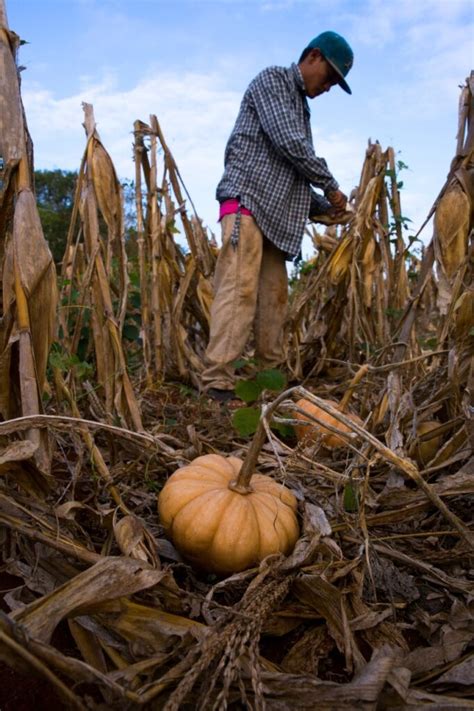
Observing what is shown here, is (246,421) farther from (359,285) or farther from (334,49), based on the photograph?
(334,49)

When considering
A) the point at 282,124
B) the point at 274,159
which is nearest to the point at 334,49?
the point at 282,124

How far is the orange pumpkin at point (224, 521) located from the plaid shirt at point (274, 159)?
2509mm

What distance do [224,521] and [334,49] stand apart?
3341 millimetres

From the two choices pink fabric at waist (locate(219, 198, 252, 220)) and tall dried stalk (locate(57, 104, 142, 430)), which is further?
pink fabric at waist (locate(219, 198, 252, 220))

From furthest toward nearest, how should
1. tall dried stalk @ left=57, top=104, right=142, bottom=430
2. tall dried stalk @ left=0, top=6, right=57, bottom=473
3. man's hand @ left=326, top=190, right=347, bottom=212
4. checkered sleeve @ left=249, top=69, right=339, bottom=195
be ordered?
man's hand @ left=326, top=190, right=347, bottom=212 < checkered sleeve @ left=249, top=69, right=339, bottom=195 < tall dried stalk @ left=57, top=104, right=142, bottom=430 < tall dried stalk @ left=0, top=6, right=57, bottom=473

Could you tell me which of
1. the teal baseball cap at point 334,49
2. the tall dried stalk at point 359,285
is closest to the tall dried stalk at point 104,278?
the tall dried stalk at point 359,285

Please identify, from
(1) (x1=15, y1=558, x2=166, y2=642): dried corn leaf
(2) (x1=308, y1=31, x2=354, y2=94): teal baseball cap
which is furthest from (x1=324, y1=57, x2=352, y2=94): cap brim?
(1) (x1=15, y1=558, x2=166, y2=642): dried corn leaf

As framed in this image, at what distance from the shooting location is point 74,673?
76 centimetres

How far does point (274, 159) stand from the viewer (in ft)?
12.1

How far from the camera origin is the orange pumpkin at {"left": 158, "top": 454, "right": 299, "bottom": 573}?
1.29m

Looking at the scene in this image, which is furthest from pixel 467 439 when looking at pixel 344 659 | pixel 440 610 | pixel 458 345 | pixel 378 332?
pixel 378 332

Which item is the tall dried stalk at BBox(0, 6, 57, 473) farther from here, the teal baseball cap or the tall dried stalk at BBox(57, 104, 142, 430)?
the teal baseball cap

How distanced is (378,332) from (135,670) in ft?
11.6

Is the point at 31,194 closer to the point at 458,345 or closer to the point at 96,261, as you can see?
Answer: the point at 96,261
